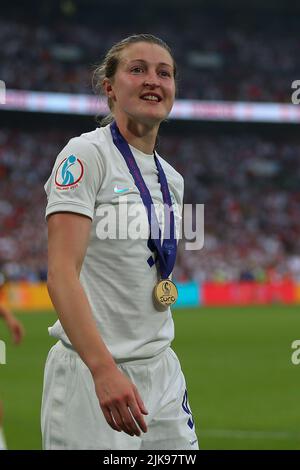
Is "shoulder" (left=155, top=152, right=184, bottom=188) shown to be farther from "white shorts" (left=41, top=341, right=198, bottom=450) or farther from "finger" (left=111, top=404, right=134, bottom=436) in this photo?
"finger" (left=111, top=404, right=134, bottom=436)

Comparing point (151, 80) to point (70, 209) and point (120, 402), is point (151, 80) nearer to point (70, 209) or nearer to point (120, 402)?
point (70, 209)

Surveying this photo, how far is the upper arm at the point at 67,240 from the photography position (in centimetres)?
305

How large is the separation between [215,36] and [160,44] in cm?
4095

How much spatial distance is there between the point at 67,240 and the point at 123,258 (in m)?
0.32

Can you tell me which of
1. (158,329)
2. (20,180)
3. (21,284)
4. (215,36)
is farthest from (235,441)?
(215,36)

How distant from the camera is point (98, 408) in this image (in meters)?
3.32

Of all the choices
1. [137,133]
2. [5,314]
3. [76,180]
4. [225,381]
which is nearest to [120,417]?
[76,180]

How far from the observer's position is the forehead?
346 cm

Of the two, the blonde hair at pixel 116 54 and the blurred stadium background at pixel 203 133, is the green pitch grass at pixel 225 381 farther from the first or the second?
the blonde hair at pixel 116 54

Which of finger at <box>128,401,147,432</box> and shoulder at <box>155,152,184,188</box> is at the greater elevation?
shoulder at <box>155,152,184,188</box>

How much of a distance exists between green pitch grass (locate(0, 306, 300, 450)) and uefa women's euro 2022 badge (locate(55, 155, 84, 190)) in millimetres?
5447

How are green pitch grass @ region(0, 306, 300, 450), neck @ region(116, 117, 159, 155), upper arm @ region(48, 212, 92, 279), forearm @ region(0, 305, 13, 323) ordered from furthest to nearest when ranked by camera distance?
green pitch grass @ region(0, 306, 300, 450), forearm @ region(0, 305, 13, 323), neck @ region(116, 117, 159, 155), upper arm @ region(48, 212, 92, 279)

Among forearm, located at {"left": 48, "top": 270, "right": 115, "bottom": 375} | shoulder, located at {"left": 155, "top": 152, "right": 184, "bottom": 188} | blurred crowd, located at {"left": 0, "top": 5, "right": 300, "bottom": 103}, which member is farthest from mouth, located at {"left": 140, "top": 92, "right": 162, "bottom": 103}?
blurred crowd, located at {"left": 0, "top": 5, "right": 300, "bottom": 103}

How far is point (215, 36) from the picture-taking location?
43.6 metres
